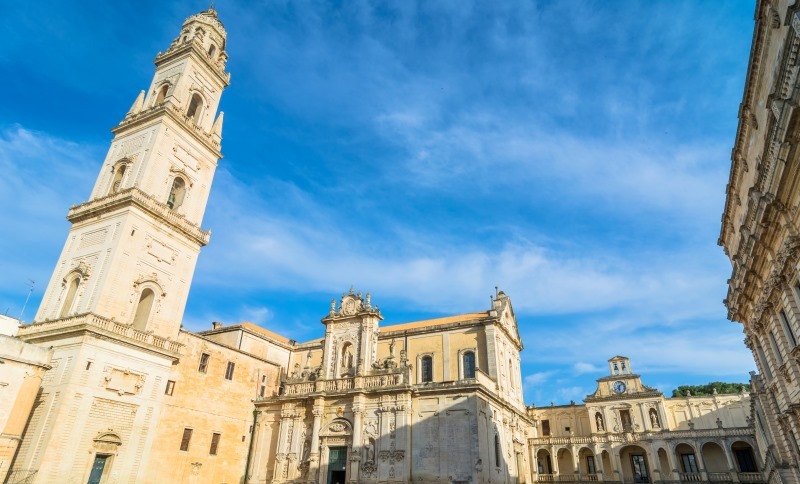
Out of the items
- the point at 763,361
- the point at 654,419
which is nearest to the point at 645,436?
the point at 654,419

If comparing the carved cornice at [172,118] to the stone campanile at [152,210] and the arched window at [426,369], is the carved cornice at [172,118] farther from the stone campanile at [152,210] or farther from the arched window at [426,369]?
the arched window at [426,369]

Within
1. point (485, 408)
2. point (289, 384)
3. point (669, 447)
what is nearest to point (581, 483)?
point (669, 447)

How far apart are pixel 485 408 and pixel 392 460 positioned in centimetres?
579

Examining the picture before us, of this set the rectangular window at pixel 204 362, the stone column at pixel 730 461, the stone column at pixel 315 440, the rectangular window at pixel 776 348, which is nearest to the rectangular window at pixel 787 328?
the rectangular window at pixel 776 348

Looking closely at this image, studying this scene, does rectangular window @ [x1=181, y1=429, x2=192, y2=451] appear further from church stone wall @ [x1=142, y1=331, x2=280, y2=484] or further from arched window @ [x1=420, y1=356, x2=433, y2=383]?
arched window @ [x1=420, y1=356, x2=433, y2=383]

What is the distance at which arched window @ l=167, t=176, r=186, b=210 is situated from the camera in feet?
94.1

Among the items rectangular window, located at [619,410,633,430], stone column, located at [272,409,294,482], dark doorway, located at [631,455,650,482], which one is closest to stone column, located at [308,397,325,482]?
stone column, located at [272,409,294,482]

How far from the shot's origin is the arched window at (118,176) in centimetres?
2782

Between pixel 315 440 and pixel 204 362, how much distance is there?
25.6ft

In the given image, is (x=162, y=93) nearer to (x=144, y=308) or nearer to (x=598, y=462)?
(x=144, y=308)

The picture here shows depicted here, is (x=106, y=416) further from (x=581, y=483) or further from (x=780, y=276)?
(x=581, y=483)

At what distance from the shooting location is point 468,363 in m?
30.7

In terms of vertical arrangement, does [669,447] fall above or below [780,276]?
below

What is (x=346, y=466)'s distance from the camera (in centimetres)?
2667
